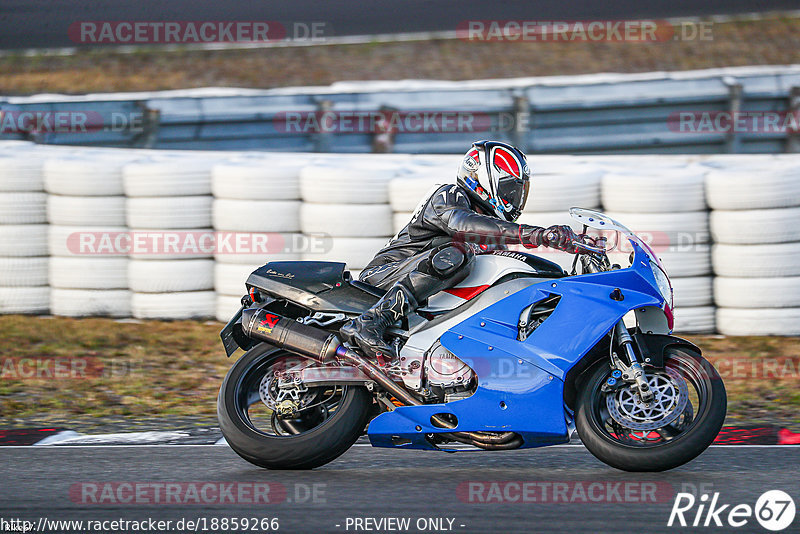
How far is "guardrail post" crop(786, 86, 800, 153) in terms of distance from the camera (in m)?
11.8

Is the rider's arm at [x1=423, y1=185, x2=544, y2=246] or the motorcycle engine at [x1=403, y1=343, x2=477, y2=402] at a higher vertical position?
the rider's arm at [x1=423, y1=185, x2=544, y2=246]

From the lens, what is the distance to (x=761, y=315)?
797cm

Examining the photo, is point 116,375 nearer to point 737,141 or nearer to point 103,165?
point 103,165

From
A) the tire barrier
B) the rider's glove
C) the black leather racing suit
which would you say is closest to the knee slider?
the black leather racing suit

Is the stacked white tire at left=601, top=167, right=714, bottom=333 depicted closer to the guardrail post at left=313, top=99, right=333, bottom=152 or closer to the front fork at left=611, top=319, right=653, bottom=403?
the front fork at left=611, top=319, right=653, bottom=403

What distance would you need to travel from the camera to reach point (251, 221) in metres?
8.60

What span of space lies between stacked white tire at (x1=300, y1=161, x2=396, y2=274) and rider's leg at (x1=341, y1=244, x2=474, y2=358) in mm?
3308

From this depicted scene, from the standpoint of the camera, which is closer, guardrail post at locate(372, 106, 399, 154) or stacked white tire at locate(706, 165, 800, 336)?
stacked white tire at locate(706, 165, 800, 336)

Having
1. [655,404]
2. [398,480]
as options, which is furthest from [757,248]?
[398,480]

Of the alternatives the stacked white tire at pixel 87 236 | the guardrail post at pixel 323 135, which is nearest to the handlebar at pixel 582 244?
the stacked white tire at pixel 87 236

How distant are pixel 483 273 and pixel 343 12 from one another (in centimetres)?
1470

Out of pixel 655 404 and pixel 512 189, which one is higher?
pixel 512 189

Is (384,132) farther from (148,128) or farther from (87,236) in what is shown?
(87,236)

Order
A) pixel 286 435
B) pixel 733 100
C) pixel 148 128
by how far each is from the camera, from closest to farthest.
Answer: pixel 286 435
pixel 733 100
pixel 148 128
